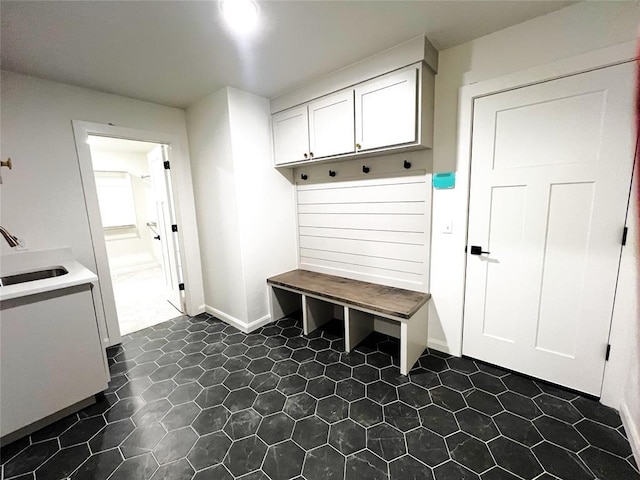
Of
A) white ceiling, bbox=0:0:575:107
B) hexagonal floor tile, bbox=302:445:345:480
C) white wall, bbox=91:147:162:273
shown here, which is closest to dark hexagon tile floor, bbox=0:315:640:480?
hexagonal floor tile, bbox=302:445:345:480

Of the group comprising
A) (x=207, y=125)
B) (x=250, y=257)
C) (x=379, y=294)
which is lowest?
(x=379, y=294)

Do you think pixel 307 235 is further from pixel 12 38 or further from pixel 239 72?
pixel 12 38

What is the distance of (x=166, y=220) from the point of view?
3436mm

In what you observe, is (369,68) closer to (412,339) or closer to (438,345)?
(412,339)

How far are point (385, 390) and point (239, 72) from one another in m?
2.82

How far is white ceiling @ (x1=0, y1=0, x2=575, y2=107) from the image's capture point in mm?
1531

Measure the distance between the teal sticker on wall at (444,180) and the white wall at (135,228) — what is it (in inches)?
203

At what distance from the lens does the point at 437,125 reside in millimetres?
2162

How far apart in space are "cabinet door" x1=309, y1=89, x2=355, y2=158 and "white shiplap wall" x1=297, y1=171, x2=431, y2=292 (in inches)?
16.3

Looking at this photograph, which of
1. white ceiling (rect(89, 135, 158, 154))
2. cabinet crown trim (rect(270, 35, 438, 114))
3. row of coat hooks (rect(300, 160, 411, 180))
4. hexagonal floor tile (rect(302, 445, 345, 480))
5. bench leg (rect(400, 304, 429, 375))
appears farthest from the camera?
white ceiling (rect(89, 135, 158, 154))

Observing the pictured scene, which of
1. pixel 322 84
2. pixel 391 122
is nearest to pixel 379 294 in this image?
pixel 391 122

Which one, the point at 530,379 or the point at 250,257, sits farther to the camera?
the point at 250,257

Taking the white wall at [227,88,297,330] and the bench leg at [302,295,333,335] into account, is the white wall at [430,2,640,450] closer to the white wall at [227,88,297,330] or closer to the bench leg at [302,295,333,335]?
the bench leg at [302,295,333,335]

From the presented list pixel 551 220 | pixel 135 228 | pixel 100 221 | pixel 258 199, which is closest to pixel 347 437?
pixel 551 220
